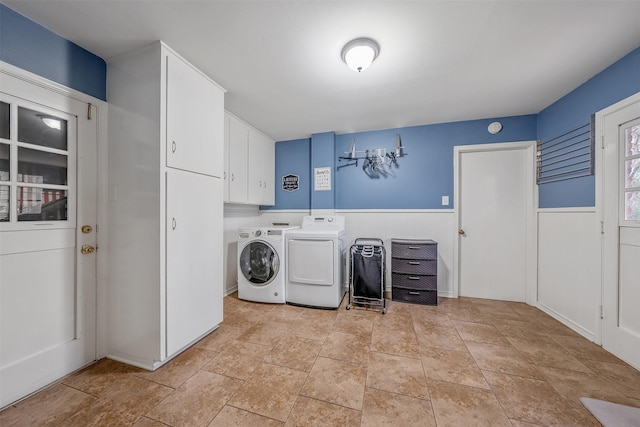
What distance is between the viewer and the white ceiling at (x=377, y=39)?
131 centimetres

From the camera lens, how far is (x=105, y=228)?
171 centimetres

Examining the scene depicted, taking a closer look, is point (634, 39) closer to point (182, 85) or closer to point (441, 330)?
point (441, 330)

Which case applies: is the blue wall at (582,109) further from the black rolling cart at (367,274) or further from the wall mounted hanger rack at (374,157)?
the black rolling cart at (367,274)

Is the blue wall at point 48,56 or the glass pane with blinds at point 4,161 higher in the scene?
the blue wall at point 48,56

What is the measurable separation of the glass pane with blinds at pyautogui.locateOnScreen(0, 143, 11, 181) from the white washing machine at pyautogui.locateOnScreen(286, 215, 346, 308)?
6.89ft

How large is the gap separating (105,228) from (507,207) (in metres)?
4.19

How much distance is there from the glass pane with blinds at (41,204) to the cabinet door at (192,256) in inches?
27.2

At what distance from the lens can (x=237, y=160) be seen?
2926 millimetres

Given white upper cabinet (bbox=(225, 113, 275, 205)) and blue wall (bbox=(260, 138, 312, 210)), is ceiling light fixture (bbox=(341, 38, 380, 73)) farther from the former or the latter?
blue wall (bbox=(260, 138, 312, 210))

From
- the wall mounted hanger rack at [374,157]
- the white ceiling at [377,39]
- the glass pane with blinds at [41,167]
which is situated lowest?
the glass pane with blinds at [41,167]

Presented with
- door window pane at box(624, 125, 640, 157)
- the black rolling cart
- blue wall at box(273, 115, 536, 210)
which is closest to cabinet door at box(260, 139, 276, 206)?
blue wall at box(273, 115, 536, 210)

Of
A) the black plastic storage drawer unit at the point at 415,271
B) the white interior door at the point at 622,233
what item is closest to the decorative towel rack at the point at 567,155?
the white interior door at the point at 622,233

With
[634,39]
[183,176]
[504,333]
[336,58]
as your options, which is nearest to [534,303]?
[504,333]

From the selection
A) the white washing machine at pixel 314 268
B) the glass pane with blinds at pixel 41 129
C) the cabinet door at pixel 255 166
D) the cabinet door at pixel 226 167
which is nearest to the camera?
the glass pane with blinds at pixel 41 129
